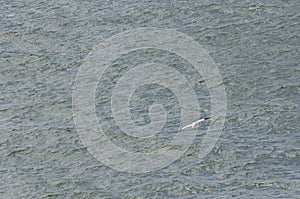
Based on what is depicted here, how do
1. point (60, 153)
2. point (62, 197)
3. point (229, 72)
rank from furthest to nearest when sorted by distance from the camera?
point (229, 72), point (60, 153), point (62, 197)

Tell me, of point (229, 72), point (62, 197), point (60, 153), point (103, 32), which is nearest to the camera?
point (62, 197)

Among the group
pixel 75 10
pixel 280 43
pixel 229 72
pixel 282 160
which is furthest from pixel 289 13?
pixel 282 160

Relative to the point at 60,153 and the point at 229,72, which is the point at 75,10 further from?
the point at 60,153

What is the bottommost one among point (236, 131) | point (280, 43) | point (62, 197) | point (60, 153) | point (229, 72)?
point (62, 197)

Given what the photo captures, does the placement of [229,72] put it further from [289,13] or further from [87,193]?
[87,193]

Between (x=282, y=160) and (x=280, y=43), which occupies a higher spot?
(x=280, y=43)

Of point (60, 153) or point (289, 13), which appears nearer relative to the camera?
point (60, 153)
